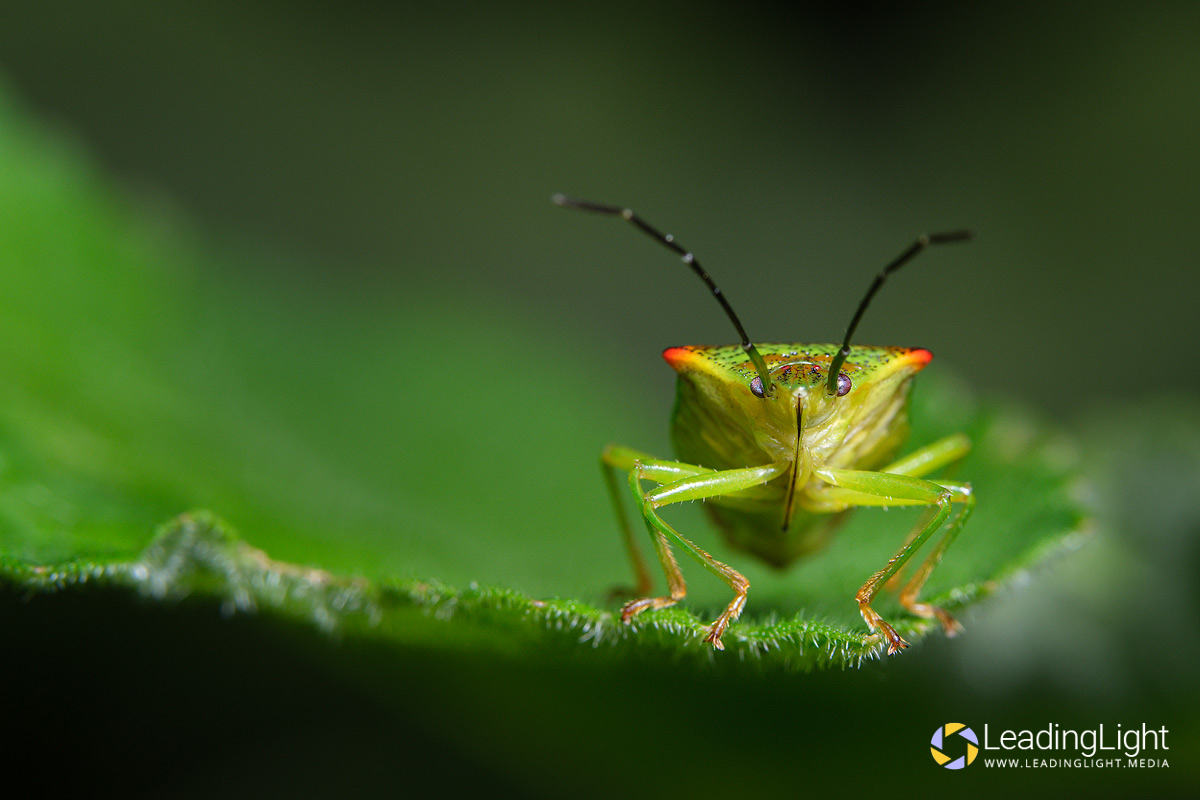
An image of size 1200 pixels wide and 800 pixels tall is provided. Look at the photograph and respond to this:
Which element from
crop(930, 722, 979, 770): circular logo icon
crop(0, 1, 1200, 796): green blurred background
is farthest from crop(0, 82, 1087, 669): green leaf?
crop(930, 722, 979, 770): circular logo icon

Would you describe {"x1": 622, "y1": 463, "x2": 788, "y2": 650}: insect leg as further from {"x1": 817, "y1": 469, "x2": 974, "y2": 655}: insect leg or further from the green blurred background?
the green blurred background

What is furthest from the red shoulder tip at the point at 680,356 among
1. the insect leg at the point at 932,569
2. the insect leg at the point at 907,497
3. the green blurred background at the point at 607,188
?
the green blurred background at the point at 607,188

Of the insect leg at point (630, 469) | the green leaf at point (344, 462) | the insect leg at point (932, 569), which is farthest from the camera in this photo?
the insect leg at point (630, 469)

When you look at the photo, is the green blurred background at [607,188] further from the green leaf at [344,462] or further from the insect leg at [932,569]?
the insect leg at [932,569]

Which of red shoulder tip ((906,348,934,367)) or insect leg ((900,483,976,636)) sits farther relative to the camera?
red shoulder tip ((906,348,934,367))

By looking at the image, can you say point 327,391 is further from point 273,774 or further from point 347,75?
point 347,75

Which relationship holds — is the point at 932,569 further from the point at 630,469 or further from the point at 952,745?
the point at 630,469

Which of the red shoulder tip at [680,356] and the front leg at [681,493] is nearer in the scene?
the front leg at [681,493]
